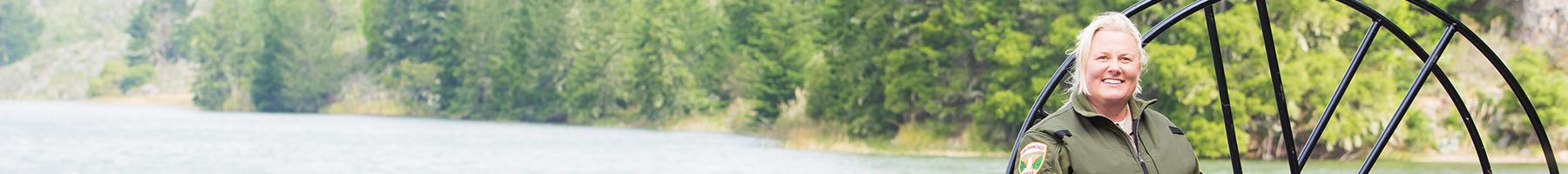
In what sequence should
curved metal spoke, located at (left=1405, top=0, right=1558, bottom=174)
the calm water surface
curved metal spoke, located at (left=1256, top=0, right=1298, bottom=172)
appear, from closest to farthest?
curved metal spoke, located at (left=1256, top=0, right=1298, bottom=172) < curved metal spoke, located at (left=1405, top=0, right=1558, bottom=174) < the calm water surface

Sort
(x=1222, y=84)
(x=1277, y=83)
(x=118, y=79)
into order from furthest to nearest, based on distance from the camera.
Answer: (x=118, y=79)
(x=1277, y=83)
(x=1222, y=84)

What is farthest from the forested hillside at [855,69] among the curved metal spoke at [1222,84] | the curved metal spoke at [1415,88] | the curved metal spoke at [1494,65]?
the curved metal spoke at [1222,84]

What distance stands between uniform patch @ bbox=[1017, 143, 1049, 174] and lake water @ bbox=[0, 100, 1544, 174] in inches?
→ 949

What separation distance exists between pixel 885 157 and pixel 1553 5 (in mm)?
8504

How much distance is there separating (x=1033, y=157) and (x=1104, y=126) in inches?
6.2

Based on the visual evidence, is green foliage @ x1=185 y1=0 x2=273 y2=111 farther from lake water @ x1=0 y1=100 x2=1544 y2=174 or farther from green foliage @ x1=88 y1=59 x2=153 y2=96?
lake water @ x1=0 y1=100 x2=1544 y2=174

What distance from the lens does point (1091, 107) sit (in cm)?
427

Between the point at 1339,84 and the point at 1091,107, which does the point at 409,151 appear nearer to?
the point at 1339,84

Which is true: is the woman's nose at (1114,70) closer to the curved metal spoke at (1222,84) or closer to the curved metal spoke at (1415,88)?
the curved metal spoke at (1222,84)

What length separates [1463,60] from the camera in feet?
100

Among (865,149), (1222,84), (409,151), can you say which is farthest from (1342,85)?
(409,151)

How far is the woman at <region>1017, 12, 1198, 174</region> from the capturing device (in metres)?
4.16

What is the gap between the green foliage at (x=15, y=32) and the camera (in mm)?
143250

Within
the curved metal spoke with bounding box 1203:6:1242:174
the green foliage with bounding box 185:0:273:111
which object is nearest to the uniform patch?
A: the curved metal spoke with bounding box 1203:6:1242:174
